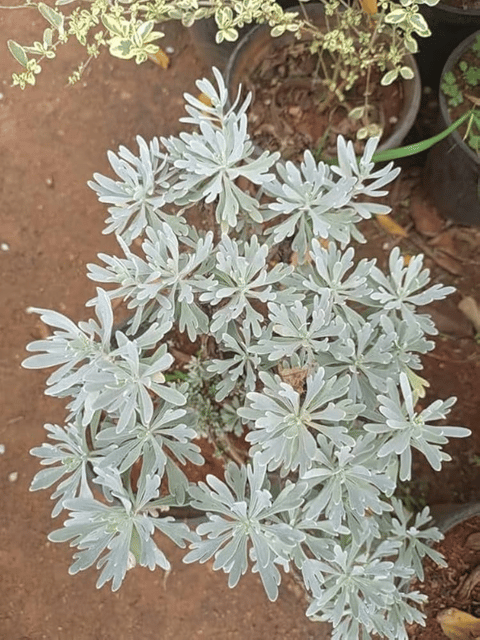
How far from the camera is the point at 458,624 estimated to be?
1.59 m

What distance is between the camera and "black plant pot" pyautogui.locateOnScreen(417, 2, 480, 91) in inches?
73.2

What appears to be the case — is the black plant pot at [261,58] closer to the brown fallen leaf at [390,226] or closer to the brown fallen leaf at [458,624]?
the brown fallen leaf at [390,226]

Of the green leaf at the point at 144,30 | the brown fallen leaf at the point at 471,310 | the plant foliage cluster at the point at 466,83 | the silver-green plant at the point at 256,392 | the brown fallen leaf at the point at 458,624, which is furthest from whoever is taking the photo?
the brown fallen leaf at the point at 471,310

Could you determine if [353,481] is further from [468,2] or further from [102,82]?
[102,82]

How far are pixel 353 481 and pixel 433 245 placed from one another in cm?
113

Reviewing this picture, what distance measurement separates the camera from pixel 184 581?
1.91 metres

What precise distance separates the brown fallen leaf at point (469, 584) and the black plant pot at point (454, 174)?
0.88 meters

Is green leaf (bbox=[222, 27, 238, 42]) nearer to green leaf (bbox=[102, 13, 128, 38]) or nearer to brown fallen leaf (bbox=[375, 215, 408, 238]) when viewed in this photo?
green leaf (bbox=[102, 13, 128, 38])

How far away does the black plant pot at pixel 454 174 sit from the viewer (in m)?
1.79

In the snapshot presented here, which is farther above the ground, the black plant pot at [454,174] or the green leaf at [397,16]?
the green leaf at [397,16]

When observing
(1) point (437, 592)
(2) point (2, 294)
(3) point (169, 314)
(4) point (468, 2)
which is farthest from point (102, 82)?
(1) point (437, 592)

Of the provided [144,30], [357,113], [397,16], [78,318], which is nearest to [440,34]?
[357,113]

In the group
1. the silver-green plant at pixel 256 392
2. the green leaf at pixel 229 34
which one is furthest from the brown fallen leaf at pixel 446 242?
the green leaf at pixel 229 34

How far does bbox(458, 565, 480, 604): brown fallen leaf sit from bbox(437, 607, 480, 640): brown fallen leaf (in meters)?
0.04
